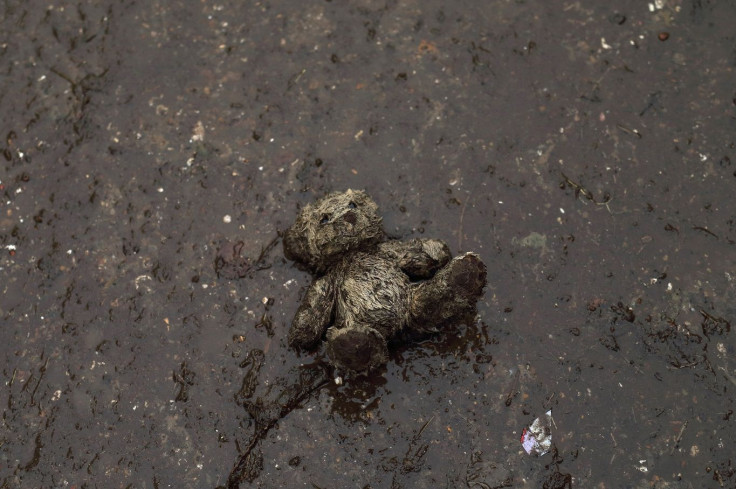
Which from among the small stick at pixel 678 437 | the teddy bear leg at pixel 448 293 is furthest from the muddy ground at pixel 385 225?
the teddy bear leg at pixel 448 293

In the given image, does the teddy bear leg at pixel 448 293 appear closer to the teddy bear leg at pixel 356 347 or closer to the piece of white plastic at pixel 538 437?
the teddy bear leg at pixel 356 347

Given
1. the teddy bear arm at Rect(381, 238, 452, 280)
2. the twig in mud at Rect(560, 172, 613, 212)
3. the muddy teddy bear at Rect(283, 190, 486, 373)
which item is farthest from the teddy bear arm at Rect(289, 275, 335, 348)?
the twig in mud at Rect(560, 172, 613, 212)

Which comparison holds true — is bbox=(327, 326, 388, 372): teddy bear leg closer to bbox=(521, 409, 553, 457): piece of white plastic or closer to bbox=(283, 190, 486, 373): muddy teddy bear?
bbox=(283, 190, 486, 373): muddy teddy bear

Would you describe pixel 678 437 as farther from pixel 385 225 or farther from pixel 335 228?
pixel 335 228

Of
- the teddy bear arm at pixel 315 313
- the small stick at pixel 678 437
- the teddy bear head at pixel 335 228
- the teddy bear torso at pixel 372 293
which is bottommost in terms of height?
the small stick at pixel 678 437

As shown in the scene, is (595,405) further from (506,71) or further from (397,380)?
(506,71)

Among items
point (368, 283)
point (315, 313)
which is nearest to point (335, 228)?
point (368, 283)
